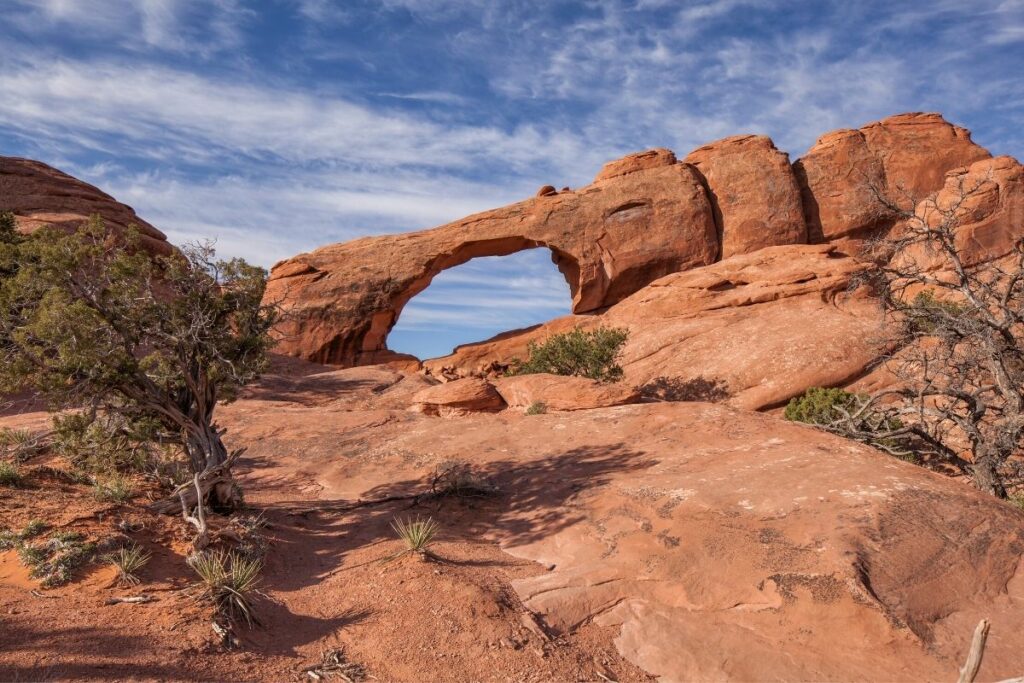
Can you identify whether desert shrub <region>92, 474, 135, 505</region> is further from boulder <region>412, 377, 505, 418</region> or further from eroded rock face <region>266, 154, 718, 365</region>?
eroded rock face <region>266, 154, 718, 365</region>

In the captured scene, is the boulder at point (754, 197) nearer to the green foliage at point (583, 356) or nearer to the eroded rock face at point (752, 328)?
the eroded rock face at point (752, 328)

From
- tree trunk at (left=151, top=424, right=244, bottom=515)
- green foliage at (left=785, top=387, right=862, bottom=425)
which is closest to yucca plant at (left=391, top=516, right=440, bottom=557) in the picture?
tree trunk at (left=151, top=424, right=244, bottom=515)

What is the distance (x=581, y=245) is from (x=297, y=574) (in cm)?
2910

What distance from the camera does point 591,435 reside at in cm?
1342

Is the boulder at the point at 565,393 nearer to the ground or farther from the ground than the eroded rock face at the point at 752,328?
nearer to the ground

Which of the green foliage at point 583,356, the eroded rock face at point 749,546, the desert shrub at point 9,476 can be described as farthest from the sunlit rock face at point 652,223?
the desert shrub at point 9,476

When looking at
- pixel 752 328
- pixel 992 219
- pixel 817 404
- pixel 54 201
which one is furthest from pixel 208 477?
pixel 992 219

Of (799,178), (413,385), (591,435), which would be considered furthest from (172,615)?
(799,178)

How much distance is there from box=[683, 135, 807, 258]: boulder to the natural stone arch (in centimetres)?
789

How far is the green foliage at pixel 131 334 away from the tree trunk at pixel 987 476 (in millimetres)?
12762

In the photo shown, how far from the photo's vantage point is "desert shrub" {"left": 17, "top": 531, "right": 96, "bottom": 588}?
7.70 metres

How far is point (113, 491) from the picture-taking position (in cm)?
982

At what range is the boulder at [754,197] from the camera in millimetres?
35500

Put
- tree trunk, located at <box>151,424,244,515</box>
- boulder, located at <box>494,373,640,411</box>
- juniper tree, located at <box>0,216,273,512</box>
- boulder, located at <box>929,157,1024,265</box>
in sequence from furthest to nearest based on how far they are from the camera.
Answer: boulder, located at <box>929,157,1024,265</box> → boulder, located at <box>494,373,640,411</box> → tree trunk, located at <box>151,424,244,515</box> → juniper tree, located at <box>0,216,273,512</box>
